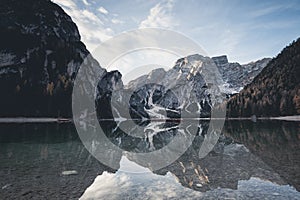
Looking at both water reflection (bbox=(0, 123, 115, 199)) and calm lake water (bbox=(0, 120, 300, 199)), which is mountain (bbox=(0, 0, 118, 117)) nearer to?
water reflection (bbox=(0, 123, 115, 199))

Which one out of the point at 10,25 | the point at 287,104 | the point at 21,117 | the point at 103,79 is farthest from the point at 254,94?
the point at 10,25

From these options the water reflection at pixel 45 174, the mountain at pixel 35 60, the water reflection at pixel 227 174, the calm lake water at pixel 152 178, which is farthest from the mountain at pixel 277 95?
the water reflection at pixel 45 174

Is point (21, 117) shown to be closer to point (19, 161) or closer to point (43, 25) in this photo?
point (43, 25)


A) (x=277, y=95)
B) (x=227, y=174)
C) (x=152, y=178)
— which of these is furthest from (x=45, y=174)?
(x=277, y=95)

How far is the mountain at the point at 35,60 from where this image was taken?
109 m

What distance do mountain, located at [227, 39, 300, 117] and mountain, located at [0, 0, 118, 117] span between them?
101069 millimetres

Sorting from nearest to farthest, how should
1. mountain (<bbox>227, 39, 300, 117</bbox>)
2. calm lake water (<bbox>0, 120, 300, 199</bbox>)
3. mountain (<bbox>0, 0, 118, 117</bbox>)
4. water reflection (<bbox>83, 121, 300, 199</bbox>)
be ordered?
1. calm lake water (<bbox>0, 120, 300, 199</bbox>)
2. water reflection (<bbox>83, 121, 300, 199</bbox>)
3. mountain (<bbox>0, 0, 118, 117</bbox>)
4. mountain (<bbox>227, 39, 300, 117</bbox>)

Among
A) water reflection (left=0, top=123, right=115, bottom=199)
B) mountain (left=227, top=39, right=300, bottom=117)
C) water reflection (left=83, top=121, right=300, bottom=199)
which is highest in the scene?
mountain (left=227, top=39, right=300, bottom=117)

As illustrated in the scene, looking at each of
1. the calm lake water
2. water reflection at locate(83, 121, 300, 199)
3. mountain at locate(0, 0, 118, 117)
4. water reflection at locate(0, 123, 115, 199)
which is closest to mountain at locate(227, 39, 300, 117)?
mountain at locate(0, 0, 118, 117)

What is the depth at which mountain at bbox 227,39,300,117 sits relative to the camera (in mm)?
127975

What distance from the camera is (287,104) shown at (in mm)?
126500

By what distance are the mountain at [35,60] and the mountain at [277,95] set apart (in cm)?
10107

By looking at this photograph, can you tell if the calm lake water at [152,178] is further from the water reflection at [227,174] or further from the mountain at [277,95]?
the mountain at [277,95]

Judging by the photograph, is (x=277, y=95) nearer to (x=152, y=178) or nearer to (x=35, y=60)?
(x=35, y=60)
